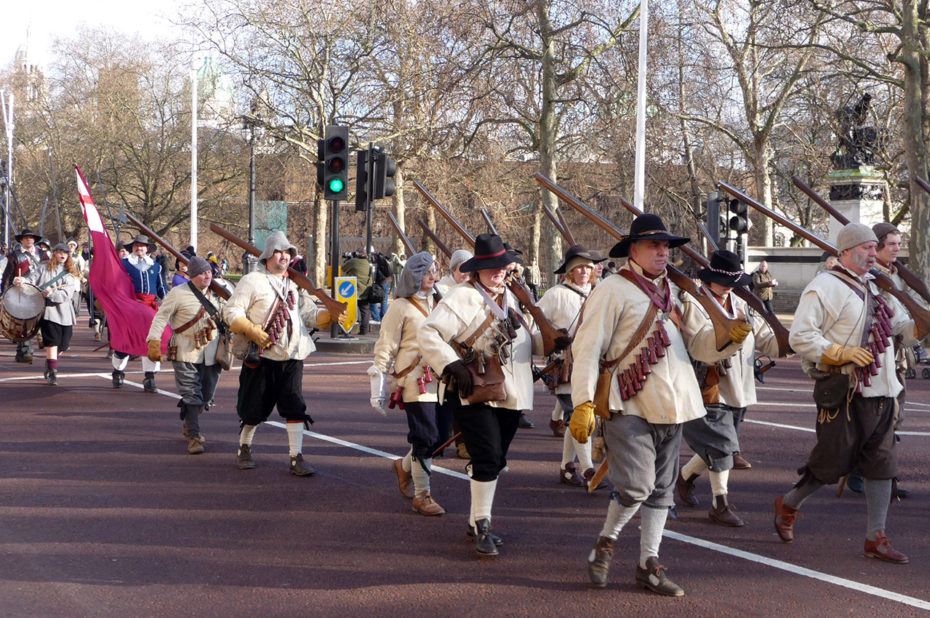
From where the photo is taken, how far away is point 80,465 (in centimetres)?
847

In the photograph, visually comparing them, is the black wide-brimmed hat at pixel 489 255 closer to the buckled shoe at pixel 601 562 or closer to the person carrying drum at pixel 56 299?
the buckled shoe at pixel 601 562

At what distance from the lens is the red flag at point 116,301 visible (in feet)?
41.2

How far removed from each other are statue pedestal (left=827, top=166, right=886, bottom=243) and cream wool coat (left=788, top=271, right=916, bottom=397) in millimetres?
26452

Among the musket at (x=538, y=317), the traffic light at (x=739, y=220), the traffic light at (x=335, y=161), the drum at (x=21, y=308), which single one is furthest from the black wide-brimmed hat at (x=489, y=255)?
the traffic light at (x=739, y=220)

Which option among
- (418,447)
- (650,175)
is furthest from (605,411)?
(650,175)

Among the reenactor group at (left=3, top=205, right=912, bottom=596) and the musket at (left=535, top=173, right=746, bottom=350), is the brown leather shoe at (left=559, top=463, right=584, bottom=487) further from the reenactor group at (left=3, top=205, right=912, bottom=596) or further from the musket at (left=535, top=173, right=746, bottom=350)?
the musket at (left=535, top=173, right=746, bottom=350)

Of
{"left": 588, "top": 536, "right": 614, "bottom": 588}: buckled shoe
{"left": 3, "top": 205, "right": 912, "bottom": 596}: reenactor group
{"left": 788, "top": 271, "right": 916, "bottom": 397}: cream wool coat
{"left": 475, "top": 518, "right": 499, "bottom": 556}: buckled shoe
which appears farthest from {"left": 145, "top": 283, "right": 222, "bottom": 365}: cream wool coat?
{"left": 788, "top": 271, "right": 916, "bottom": 397}: cream wool coat

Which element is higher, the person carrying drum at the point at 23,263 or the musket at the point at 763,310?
the person carrying drum at the point at 23,263

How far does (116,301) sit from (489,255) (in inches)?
310

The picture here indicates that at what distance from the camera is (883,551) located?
19.1ft

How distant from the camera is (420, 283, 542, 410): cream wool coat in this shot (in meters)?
5.98

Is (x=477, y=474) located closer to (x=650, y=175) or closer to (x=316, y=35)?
(x=316, y=35)

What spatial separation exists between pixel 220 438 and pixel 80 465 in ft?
5.12

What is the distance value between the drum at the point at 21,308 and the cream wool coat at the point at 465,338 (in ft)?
31.7
